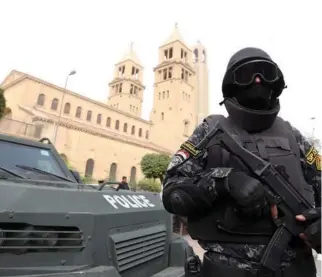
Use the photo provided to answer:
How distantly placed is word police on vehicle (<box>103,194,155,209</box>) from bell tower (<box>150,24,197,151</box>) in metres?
45.8

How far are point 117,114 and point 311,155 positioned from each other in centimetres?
4410

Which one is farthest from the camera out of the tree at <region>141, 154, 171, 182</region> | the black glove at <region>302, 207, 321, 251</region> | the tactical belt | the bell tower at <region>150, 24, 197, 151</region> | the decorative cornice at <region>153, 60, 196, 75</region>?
the decorative cornice at <region>153, 60, 196, 75</region>

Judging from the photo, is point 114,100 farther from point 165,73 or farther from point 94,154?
point 94,154

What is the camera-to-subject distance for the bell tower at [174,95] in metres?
50.6

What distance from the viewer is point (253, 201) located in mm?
1270

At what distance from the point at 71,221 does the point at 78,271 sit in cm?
30

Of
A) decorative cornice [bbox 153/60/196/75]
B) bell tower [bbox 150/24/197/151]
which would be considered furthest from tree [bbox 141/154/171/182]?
decorative cornice [bbox 153/60/196/75]

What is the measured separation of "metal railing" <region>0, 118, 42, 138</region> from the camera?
25.5 meters

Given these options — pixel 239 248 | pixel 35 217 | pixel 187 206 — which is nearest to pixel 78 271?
pixel 35 217

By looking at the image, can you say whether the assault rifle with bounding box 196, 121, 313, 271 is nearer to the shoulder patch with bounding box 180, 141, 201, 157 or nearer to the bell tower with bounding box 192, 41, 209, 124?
the shoulder patch with bounding box 180, 141, 201, 157

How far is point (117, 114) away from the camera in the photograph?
45.0 m

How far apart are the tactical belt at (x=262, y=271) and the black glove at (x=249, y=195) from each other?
27cm

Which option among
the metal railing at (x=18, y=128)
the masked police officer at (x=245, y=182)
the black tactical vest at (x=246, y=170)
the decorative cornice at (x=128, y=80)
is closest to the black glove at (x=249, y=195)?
→ the masked police officer at (x=245, y=182)

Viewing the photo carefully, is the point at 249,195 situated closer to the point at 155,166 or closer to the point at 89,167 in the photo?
the point at 155,166
